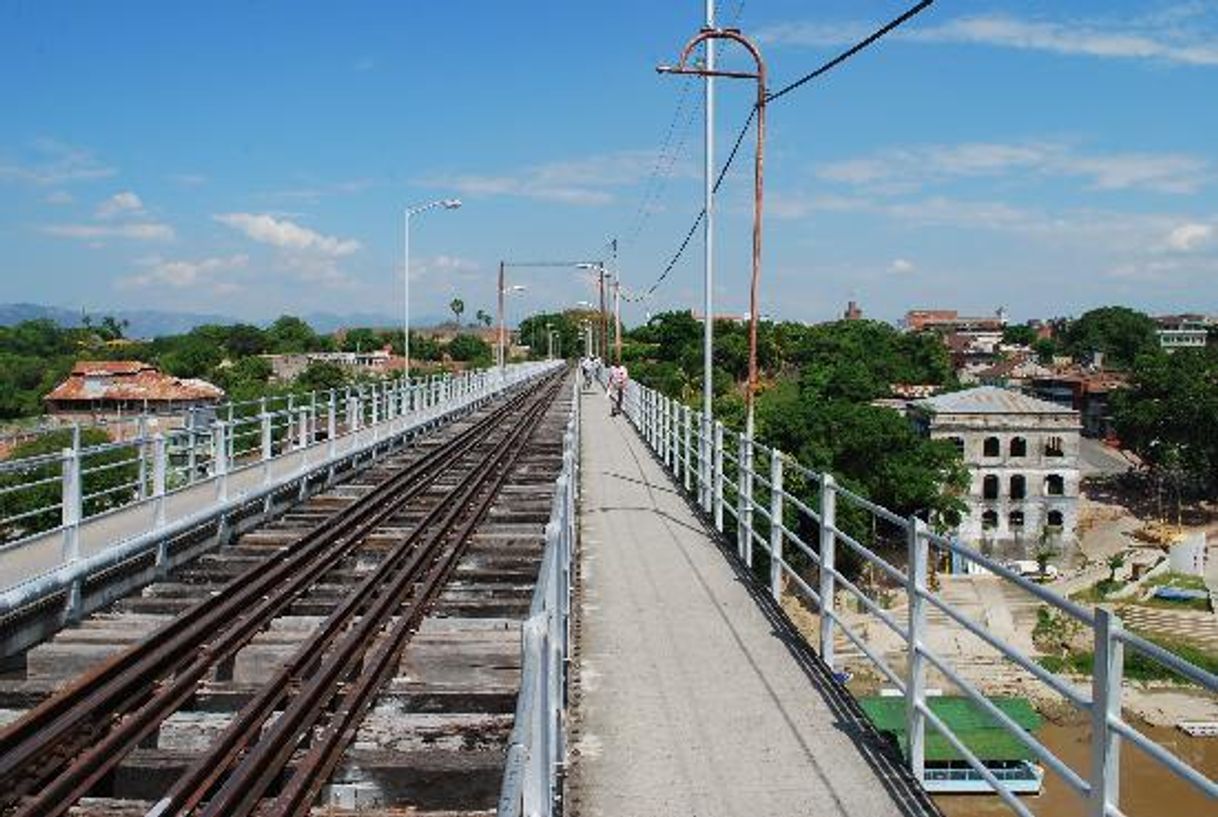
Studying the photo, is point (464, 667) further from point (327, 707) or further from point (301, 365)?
point (301, 365)

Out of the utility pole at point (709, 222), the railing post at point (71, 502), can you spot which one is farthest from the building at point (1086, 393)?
the railing post at point (71, 502)

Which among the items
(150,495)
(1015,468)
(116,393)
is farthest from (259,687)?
(1015,468)

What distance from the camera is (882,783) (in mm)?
6633

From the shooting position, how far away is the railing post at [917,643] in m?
6.90

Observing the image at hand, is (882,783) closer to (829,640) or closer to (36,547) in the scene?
(829,640)

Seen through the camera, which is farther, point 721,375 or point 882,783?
point 721,375

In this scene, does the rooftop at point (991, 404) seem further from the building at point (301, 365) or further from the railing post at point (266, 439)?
the railing post at point (266, 439)

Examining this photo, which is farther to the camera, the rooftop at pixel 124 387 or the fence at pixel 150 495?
the rooftop at pixel 124 387

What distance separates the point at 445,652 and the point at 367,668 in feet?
2.68

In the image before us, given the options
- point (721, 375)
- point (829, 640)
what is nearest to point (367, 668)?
point (829, 640)

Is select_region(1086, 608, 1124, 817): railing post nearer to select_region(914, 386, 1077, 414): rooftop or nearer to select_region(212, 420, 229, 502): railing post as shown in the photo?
select_region(212, 420, 229, 502): railing post

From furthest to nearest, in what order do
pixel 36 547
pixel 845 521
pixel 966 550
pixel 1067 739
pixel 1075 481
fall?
pixel 1075 481, pixel 845 521, pixel 1067 739, pixel 36 547, pixel 966 550

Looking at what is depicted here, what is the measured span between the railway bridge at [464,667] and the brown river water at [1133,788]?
3042cm

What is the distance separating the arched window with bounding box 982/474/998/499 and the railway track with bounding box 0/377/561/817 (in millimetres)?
94103
